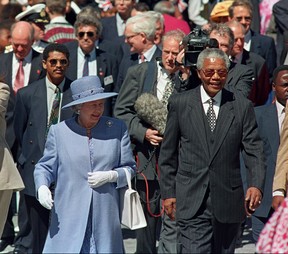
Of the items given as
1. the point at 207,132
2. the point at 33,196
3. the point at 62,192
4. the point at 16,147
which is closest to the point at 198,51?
the point at 207,132

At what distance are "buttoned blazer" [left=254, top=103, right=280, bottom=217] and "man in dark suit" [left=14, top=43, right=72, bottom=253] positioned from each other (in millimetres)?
1901

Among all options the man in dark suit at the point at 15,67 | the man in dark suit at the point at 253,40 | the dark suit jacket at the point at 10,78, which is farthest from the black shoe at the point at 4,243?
the man in dark suit at the point at 253,40

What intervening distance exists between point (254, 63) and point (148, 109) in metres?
2.12

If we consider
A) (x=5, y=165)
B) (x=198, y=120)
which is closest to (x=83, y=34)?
(x=5, y=165)

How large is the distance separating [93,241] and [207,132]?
1.19m

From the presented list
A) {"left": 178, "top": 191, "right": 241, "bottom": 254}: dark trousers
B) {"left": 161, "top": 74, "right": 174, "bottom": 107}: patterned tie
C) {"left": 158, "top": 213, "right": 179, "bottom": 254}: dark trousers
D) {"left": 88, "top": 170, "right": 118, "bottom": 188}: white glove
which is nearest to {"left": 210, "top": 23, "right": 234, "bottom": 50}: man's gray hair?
{"left": 161, "top": 74, "right": 174, "bottom": 107}: patterned tie

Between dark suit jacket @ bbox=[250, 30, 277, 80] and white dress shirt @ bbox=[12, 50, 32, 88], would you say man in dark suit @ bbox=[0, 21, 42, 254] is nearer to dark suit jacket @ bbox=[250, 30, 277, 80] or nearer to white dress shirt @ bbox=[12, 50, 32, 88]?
white dress shirt @ bbox=[12, 50, 32, 88]

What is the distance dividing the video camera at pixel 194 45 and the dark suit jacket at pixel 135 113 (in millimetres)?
977

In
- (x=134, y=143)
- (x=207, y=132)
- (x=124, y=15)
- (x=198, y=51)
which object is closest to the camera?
(x=207, y=132)

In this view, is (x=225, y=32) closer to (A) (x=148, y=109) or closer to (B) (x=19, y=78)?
(A) (x=148, y=109)

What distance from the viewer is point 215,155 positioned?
9.12m

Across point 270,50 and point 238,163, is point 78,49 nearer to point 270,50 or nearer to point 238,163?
point 270,50

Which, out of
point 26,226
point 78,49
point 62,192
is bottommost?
point 26,226

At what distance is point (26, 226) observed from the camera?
1183 centimetres
